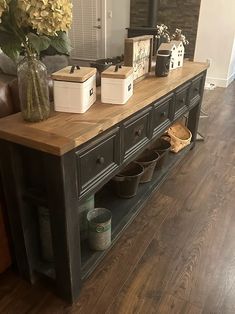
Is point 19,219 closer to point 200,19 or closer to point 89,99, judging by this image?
point 89,99

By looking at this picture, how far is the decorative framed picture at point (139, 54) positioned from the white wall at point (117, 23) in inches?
179

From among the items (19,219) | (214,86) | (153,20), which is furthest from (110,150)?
(153,20)

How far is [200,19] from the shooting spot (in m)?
5.20

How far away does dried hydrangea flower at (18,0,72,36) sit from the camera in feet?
3.31

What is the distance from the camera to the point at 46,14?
1.03 metres

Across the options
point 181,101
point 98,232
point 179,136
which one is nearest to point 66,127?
point 98,232

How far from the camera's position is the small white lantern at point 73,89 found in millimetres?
1291

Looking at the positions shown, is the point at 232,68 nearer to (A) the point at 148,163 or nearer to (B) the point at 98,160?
(A) the point at 148,163

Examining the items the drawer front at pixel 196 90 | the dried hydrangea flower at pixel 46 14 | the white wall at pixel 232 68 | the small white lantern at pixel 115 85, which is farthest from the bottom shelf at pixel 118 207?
the white wall at pixel 232 68

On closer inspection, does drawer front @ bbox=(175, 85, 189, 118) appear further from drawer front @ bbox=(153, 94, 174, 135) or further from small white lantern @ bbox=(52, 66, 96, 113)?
small white lantern @ bbox=(52, 66, 96, 113)

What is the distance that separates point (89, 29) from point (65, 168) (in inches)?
228

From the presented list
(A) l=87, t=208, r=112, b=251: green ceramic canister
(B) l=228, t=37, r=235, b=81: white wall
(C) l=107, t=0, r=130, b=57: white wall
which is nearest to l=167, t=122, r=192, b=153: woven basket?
(A) l=87, t=208, r=112, b=251: green ceramic canister

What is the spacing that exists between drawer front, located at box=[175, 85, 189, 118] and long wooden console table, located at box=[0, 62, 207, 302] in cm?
48

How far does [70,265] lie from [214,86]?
487 centimetres
